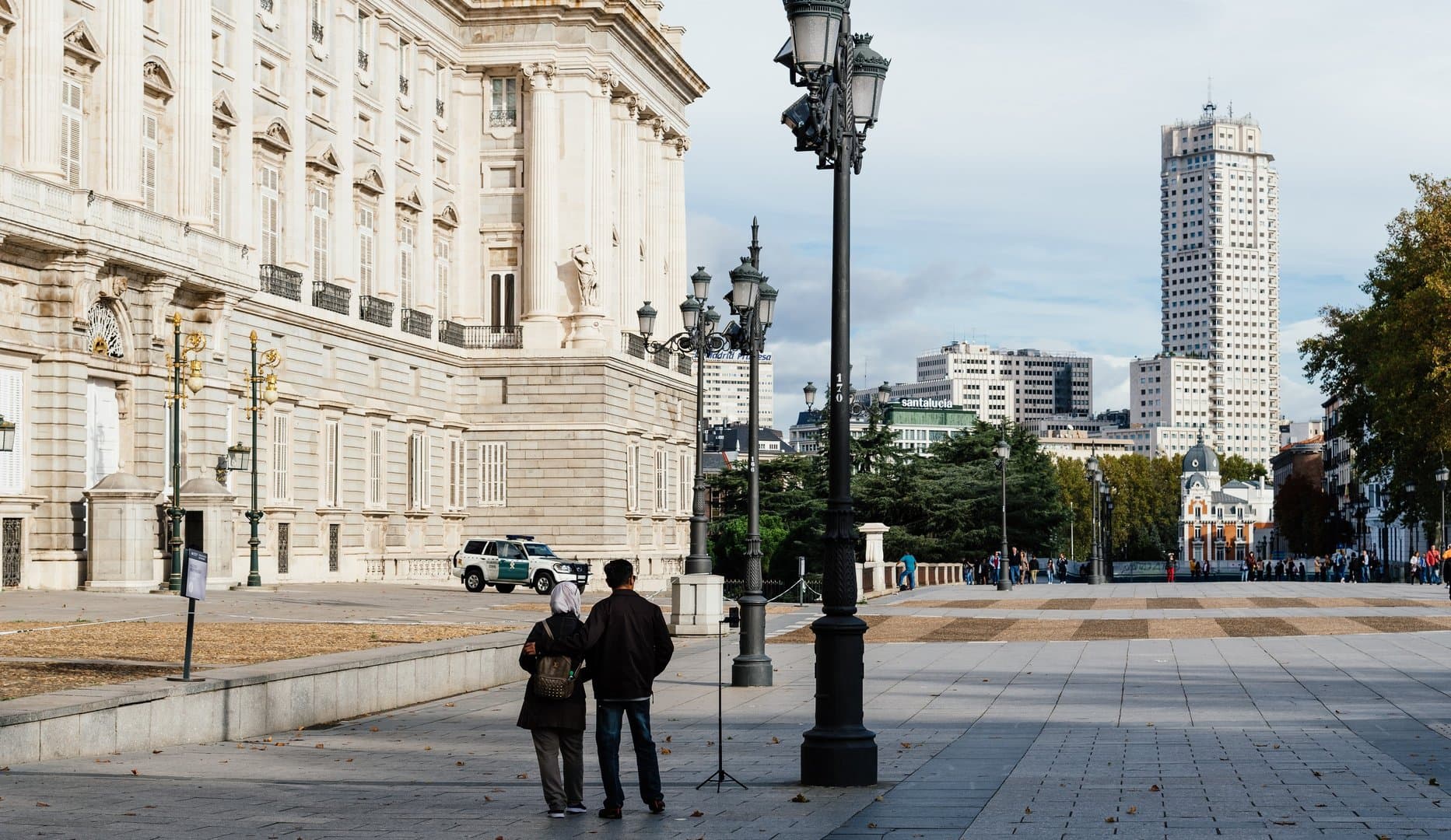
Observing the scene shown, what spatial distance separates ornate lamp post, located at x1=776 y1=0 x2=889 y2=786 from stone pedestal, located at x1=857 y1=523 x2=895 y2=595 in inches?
1626

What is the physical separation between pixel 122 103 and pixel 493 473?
29234mm

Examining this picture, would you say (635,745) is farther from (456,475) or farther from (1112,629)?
(456,475)

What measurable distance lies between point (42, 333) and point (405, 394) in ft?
81.9

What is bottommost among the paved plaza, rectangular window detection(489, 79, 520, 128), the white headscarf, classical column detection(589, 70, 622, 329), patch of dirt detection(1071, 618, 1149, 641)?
patch of dirt detection(1071, 618, 1149, 641)

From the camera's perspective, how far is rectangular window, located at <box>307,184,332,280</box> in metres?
58.5

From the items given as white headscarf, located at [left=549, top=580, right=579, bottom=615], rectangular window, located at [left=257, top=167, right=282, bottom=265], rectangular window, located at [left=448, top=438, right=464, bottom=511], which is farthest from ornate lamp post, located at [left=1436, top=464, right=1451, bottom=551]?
white headscarf, located at [left=549, top=580, right=579, bottom=615]

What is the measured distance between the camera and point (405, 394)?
65.2 m

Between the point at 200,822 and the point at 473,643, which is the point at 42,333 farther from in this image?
the point at 200,822

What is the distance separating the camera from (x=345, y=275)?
60094 millimetres

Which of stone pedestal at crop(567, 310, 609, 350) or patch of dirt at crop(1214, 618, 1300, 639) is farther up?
stone pedestal at crop(567, 310, 609, 350)

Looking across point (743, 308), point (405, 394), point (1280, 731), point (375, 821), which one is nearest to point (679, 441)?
point (405, 394)

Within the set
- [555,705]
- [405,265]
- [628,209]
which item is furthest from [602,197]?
[555,705]

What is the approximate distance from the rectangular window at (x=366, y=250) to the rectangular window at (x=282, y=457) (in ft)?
27.9

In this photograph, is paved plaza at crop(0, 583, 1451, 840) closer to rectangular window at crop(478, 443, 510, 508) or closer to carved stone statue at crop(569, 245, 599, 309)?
carved stone statue at crop(569, 245, 599, 309)
